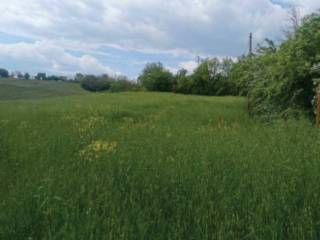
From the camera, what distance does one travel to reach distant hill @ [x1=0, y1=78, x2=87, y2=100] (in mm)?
71250

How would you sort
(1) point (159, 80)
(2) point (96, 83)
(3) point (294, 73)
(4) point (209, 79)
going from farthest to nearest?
(2) point (96, 83), (1) point (159, 80), (4) point (209, 79), (3) point (294, 73)

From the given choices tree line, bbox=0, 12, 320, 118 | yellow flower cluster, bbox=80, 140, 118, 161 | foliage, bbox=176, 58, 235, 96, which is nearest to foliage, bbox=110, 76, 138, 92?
foliage, bbox=176, 58, 235, 96

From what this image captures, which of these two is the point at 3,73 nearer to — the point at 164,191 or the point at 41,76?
the point at 41,76

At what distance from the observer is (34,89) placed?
265ft

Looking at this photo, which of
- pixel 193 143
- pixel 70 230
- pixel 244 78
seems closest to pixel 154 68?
pixel 244 78

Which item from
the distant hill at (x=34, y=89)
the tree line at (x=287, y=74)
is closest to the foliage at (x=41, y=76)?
the distant hill at (x=34, y=89)

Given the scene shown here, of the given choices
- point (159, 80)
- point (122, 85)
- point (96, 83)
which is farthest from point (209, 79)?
Result: point (96, 83)

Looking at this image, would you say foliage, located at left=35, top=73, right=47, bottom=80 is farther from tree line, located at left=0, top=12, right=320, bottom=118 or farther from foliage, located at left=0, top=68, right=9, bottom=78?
tree line, located at left=0, top=12, right=320, bottom=118

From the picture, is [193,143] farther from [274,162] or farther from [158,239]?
[158,239]

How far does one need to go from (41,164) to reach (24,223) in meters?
2.50

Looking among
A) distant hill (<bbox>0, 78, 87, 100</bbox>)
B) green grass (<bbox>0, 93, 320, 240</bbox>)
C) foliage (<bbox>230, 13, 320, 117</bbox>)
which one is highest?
foliage (<bbox>230, 13, 320, 117</bbox>)

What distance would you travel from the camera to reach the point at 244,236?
4082mm

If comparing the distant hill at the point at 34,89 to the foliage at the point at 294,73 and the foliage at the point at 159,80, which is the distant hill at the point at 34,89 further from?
the foliage at the point at 294,73

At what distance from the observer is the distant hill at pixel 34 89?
7125cm
